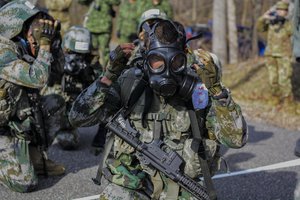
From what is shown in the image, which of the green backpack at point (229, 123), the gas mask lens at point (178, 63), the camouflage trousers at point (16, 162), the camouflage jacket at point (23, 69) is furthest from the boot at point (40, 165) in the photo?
the gas mask lens at point (178, 63)

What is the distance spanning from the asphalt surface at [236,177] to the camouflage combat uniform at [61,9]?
462cm

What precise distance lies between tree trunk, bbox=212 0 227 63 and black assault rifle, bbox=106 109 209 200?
8.32m

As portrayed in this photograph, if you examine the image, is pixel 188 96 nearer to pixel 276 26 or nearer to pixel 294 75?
pixel 276 26

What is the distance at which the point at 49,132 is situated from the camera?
5.36m

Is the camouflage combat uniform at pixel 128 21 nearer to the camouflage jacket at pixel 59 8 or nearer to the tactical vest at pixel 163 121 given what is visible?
the camouflage jacket at pixel 59 8

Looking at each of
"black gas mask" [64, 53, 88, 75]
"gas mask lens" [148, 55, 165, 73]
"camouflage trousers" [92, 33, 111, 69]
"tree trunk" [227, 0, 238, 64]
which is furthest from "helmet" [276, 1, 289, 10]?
"gas mask lens" [148, 55, 165, 73]

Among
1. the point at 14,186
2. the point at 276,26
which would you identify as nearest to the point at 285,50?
the point at 276,26

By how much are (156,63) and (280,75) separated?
6.26 meters

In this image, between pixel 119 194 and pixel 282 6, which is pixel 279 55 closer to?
pixel 282 6

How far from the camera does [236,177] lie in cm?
538

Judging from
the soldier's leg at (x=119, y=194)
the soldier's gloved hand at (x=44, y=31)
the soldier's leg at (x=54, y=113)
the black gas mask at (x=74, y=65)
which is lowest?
the soldier's leg at (x=54, y=113)

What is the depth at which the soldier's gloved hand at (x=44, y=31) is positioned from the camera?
465 centimetres

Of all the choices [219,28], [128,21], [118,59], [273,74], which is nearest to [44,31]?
[118,59]

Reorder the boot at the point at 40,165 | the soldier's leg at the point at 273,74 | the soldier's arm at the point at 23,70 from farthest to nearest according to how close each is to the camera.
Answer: the soldier's leg at the point at 273,74, the boot at the point at 40,165, the soldier's arm at the point at 23,70
